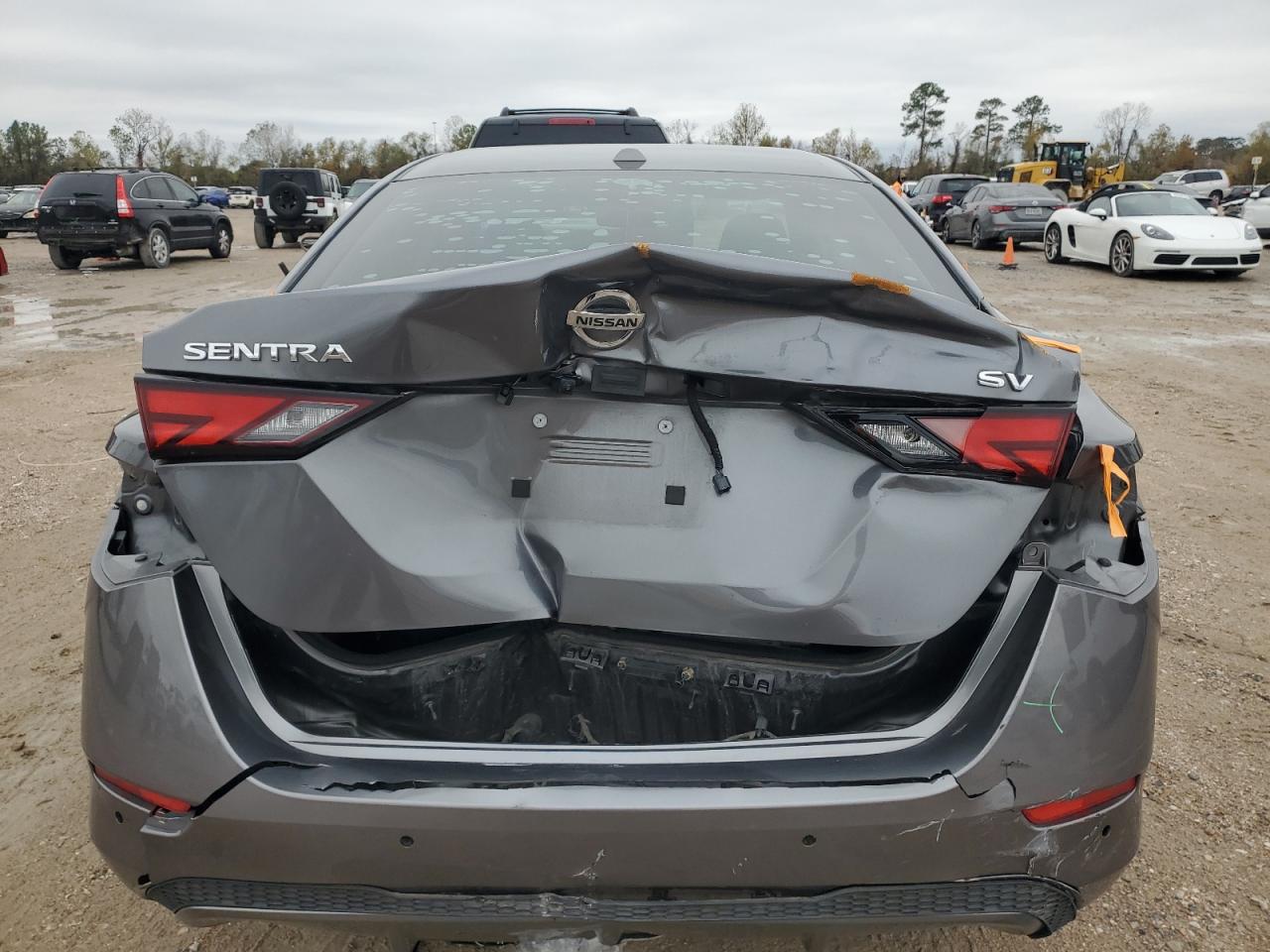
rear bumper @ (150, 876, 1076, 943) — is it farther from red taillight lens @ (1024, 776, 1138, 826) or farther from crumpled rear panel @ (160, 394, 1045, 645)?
crumpled rear panel @ (160, 394, 1045, 645)

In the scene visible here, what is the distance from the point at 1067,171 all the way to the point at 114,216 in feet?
121

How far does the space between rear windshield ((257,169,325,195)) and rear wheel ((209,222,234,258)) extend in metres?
5.28

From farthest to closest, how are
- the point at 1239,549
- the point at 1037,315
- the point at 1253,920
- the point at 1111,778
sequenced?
the point at 1037,315 < the point at 1239,549 < the point at 1253,920 < the point at 1111,778

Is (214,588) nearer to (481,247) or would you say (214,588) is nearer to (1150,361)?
(481,247)

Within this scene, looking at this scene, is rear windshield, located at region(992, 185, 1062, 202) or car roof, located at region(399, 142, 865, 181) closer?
car roof, located at region(399, 142, 865, 181)

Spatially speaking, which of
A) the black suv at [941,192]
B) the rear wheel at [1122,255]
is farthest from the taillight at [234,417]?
the black suv at [941,192]

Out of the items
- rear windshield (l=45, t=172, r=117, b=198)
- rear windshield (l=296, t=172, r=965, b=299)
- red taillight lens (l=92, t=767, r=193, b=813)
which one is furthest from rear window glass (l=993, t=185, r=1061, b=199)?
red taillight lens (l=92, t=767, r=193, b=813)

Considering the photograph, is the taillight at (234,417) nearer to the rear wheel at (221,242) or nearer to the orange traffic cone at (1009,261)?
the orange traffic cone at (1009,261)

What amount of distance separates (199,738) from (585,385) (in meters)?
0.87

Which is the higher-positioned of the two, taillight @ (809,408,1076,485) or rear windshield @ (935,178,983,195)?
rear windshield @ (935,178,983,195)

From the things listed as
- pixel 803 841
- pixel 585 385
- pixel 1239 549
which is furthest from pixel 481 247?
pixel 1239 549

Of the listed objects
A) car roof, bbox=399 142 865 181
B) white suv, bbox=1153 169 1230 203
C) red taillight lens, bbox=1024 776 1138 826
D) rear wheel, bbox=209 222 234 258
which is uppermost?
white suv, bbox=1153 169 1230 203

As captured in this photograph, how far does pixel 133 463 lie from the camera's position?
183 centimetres

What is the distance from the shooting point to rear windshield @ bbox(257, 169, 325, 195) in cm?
2486
